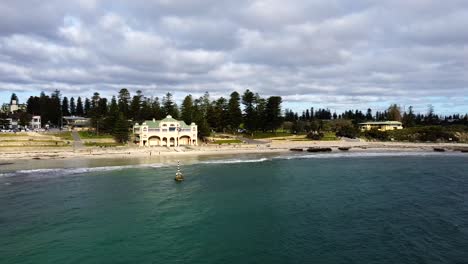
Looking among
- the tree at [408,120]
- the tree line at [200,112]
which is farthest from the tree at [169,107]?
the tree at [408,120]

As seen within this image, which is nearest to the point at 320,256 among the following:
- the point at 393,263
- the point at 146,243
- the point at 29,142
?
the point at 393,263

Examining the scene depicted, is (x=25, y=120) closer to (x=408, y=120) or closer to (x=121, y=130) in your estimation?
(x=121, y=130)

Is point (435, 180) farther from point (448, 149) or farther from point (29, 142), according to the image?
point (29, 142)

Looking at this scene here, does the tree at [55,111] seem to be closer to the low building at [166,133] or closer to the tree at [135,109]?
the tree at [135,109]

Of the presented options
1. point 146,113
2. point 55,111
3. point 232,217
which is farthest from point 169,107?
point 232,217

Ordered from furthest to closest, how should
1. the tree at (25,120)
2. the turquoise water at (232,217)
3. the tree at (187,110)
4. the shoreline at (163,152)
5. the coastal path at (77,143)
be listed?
the tree at (25,120)
the tree at (187,110)
the coastal path at (77,143)
the shoreline at (163,152)
the turquoise water at (232,217)
